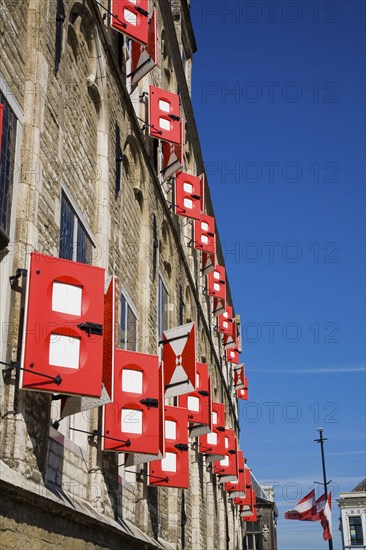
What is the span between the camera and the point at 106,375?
394 inches

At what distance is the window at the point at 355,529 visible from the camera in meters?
68.9

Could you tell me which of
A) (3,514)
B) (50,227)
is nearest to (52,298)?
(50,227)

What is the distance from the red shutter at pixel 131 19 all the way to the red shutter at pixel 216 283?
14603 mm

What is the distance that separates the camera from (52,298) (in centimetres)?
867

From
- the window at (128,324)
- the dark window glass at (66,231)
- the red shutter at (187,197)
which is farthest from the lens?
the red shutter at (187,197)

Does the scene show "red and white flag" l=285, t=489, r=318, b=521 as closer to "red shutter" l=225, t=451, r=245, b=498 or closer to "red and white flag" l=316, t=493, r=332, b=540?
"red and white flag" l=316, t=493, r=332, b=540

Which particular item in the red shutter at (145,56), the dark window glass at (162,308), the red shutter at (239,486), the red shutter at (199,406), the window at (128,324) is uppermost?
the red shutter at (145,56)

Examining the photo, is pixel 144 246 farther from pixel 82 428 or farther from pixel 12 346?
pixel 12 346

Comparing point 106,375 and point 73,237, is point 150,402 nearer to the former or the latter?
point 106,375

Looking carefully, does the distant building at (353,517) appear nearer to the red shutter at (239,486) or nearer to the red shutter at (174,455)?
the red shutter at (239,486)

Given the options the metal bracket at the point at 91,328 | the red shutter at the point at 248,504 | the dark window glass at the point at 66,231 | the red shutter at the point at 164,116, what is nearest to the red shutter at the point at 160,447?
the dark window glass at the point at 66,231

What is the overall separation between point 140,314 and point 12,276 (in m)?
7.43

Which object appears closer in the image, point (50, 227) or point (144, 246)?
point (50, 227)

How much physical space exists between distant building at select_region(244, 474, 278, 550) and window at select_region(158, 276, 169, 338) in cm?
3768
